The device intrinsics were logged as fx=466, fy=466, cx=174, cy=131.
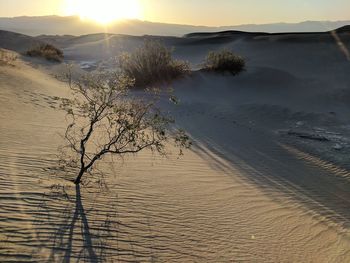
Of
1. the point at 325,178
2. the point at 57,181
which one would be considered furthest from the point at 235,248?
the point at 325,178

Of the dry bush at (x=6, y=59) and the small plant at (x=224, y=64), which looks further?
the small plant at (x=224, y=64)

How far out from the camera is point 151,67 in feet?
64.1

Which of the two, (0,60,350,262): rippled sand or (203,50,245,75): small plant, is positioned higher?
(203,50,245,75): small plant

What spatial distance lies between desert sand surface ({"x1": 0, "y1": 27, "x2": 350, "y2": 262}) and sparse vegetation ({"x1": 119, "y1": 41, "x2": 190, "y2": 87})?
4.64 meters

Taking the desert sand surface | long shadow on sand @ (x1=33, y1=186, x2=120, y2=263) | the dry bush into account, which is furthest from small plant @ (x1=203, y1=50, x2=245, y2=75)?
long shadow on sand @ (x1=33, y1=186, x2=120, y2=263)

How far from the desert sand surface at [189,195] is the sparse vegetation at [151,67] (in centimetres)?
464

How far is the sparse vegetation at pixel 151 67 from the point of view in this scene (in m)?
19.3

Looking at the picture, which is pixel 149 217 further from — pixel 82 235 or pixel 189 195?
pixel 189 195

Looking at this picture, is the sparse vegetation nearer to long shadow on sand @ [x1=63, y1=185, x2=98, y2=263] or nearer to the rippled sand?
the rippled sand

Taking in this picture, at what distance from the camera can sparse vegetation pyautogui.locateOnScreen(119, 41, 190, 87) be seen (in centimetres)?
1928

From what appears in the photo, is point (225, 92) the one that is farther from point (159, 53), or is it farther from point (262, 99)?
point (159, 53)

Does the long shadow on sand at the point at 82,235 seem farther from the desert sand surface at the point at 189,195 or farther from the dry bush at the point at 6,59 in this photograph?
the dry bush at the point at 6,59

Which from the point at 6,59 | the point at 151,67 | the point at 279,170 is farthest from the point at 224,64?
the point at 279,170

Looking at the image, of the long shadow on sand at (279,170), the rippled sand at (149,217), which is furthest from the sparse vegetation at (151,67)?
the rippled sand at (149,217)
